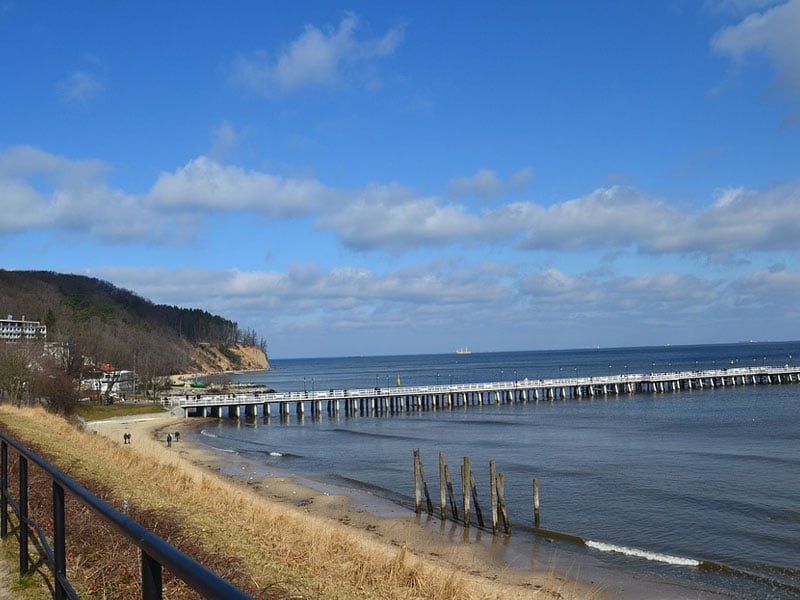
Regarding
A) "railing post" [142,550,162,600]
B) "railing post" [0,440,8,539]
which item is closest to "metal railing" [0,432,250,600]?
"railing post" [142,550,162,600]

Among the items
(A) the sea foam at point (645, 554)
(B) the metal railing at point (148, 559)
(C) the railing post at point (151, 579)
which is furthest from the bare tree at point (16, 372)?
(C) the railing post at point (151, 579)

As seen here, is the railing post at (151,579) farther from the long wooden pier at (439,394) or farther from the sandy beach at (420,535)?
the long wooden pier at (439,394)

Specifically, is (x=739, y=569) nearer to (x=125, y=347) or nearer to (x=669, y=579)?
(x=669, y=579)

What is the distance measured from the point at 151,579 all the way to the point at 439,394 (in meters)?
83.0

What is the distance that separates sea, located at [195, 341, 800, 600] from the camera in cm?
2125

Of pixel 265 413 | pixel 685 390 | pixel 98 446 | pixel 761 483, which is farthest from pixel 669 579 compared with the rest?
pixel 685 390

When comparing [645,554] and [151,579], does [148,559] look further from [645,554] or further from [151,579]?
[645,554]

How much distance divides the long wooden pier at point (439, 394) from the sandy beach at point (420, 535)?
115 feet

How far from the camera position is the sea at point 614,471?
21250 mm

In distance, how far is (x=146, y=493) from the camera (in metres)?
15.9

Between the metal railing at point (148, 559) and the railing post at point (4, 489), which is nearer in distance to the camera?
the metal railing at point (148, 559)

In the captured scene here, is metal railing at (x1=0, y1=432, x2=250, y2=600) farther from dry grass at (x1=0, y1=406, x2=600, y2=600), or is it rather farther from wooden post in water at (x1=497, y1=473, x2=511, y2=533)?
wooden post in water at (x1=497, y1=473, x2=511, y2=533)

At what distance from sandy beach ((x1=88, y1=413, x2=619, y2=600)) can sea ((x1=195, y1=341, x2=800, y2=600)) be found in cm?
62

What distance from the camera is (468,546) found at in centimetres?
2345
